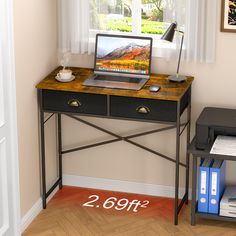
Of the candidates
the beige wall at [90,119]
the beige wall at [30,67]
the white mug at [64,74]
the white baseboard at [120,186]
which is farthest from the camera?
the white baseboard at [120,186]

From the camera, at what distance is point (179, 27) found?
16.1 ft

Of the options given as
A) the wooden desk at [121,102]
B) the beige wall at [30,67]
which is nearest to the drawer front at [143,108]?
the wooden desk at [121,102]

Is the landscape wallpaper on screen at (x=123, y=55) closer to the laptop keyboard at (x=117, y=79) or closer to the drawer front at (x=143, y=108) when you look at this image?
the laptop keyboard at (x=117, y=79)

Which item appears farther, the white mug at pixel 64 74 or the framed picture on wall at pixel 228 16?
the white mug at pixel 64 74

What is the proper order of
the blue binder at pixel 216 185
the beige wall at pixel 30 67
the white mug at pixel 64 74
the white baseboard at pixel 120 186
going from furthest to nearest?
1. the white baseboard at pixel 120 186
2. the white mug at pixel 64 74
3. the blue binder at pixel 216 185
4. the beige wall at pixel 30 67

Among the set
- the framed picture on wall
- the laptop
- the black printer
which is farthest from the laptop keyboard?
the framed picture on wall

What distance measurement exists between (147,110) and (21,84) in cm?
87

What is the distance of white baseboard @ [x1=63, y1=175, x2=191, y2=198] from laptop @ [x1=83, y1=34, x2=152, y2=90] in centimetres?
90

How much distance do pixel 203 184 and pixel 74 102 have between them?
107cm

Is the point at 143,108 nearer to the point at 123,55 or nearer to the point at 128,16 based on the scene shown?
the point at 123,55

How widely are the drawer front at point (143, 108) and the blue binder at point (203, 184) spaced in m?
0.44

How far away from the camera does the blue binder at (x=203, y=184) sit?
479 cm

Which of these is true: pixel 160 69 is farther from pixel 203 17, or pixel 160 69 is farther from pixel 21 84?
pixel 21 84

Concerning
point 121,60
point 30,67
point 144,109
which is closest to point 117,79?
point 121,60
